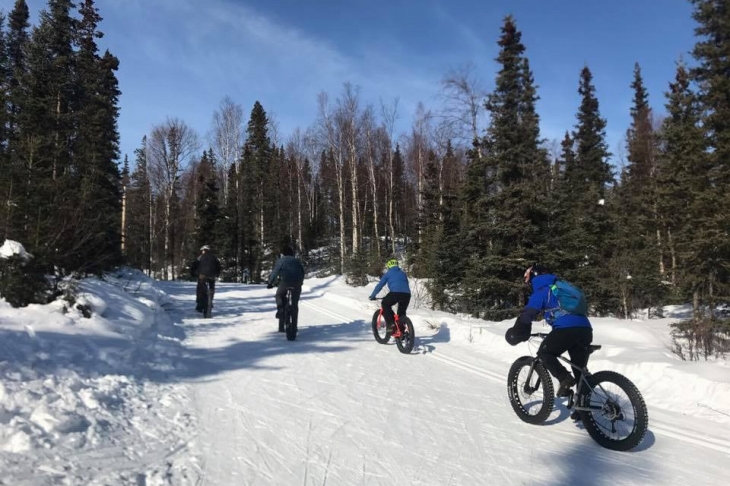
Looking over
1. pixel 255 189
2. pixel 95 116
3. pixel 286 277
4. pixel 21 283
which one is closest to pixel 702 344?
pixel 286 277

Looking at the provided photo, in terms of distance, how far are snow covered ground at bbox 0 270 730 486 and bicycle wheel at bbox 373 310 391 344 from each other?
36.2 inches

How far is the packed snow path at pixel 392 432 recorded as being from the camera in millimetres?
3900

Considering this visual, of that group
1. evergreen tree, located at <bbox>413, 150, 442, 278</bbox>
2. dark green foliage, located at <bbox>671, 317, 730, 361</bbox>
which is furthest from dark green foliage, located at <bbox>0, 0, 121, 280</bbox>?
dark green foliage, located at <bbox>671, 317, 730, 361</bbox>

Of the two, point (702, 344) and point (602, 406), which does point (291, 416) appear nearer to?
point (602, 406)


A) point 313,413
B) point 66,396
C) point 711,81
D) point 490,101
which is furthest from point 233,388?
point 711,81

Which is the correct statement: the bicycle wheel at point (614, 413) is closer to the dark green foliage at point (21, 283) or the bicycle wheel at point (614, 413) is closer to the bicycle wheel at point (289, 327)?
the bicycle wheel at point (289, 327)

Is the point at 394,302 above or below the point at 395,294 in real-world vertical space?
below

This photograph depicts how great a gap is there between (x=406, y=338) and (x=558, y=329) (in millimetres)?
4455

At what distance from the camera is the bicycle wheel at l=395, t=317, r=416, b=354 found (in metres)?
9.03

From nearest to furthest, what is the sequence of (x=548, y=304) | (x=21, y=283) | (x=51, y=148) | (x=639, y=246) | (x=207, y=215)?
(x=548, y=304), (x=21, y=283), (x=51, y=148), (x=639, y=246), (x=207, y=215)

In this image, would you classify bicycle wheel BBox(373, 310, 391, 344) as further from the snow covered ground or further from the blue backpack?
the blue backpack

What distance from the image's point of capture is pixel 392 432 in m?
4.77

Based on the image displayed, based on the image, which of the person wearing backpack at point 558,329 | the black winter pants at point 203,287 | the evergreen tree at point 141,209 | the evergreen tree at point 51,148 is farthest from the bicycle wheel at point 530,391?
the evergreen tree at point 141,209

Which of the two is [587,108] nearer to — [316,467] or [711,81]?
[711,81]
